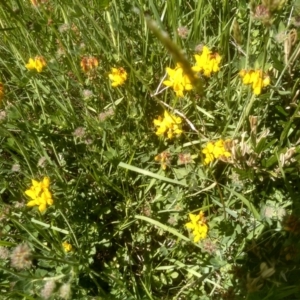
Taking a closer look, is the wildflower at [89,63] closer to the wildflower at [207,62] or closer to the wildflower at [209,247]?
the wildflower at [207,62]

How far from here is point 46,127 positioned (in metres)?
1.77

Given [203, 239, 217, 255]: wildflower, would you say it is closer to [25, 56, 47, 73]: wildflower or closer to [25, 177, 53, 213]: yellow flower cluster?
[25, 177, 53, 213]: yellow flower cluster

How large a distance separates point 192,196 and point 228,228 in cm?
21

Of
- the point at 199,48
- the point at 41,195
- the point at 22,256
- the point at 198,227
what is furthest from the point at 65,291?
the point at 199,48

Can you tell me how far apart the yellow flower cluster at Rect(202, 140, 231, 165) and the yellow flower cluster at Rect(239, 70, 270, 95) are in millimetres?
214

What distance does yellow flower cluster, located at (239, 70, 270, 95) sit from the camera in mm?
1321

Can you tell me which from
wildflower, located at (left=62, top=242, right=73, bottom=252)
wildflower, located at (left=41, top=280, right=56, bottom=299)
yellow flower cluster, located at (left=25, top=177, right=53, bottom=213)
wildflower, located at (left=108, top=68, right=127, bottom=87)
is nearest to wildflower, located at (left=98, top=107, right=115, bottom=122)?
wildflower, located at (left=108, top=68, right=127, bottom=87)

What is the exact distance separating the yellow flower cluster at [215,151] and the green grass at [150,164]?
0.03m

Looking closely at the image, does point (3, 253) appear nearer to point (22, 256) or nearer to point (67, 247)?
point (67, 247)

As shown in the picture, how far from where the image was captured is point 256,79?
1319 mm

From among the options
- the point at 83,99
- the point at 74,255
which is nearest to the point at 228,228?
the point at 74,255

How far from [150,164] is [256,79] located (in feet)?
1.94

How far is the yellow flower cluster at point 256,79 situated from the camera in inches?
52.0

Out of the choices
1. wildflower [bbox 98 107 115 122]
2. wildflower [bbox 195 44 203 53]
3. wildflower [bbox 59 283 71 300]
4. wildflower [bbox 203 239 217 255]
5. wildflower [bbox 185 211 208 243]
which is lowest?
wildflower [bbox 203 239 217 255]
